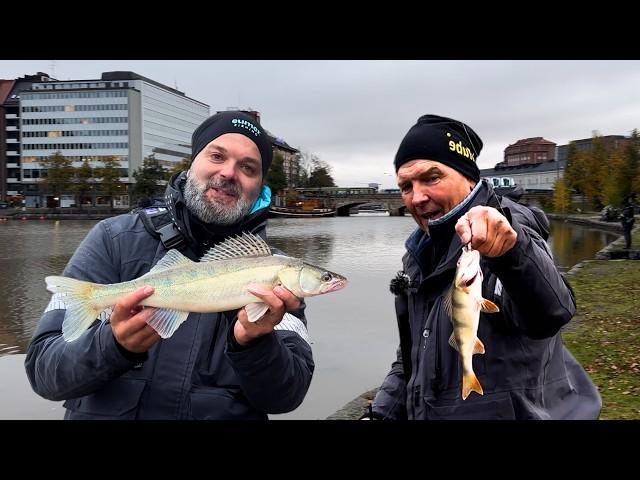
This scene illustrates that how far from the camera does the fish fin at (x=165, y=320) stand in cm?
273

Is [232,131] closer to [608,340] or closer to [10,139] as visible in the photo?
[608,340]

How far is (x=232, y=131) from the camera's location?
3.49 metres

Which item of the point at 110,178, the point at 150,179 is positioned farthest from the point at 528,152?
the point at 110,178

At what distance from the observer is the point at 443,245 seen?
321 centimetres

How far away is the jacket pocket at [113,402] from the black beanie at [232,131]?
5.15ft

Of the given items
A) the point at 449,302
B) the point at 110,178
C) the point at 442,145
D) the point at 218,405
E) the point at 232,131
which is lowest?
the point at 218,405

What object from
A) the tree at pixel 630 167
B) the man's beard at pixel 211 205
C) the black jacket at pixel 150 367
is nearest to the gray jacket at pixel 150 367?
the black jacket at pixel 150 367

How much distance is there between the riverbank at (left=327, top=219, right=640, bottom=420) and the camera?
6.98 metres

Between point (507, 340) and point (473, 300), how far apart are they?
2.07 ft

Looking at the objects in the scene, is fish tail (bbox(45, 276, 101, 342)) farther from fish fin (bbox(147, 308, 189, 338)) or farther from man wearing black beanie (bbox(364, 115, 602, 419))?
man wearing black beanie (bbox(364, 115, 602, 419))

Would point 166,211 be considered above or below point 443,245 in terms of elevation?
above
